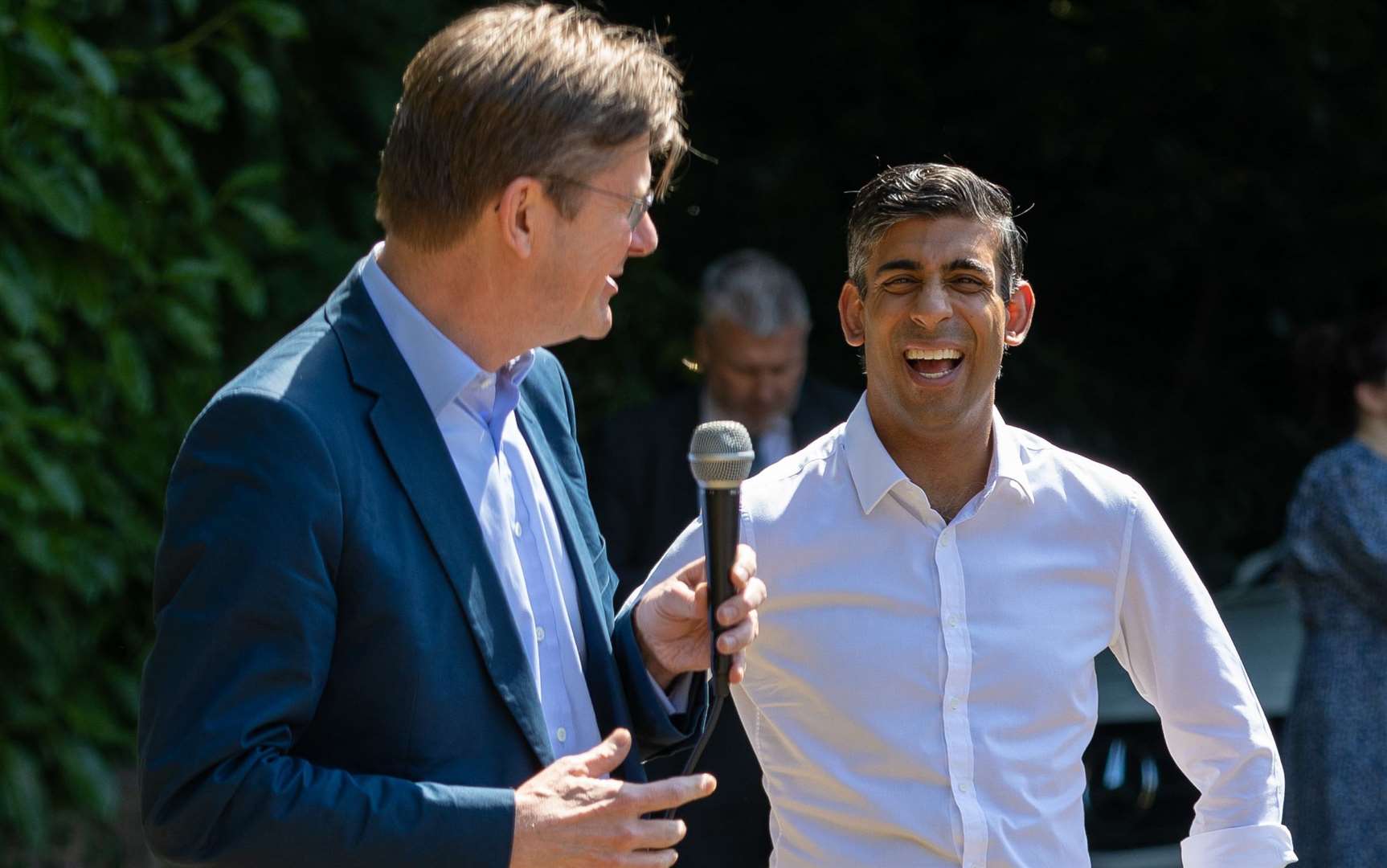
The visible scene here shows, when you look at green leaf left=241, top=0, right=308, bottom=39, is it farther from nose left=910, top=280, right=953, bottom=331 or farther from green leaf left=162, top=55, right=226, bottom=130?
nose left=910, top=280, right=953, bottom=331

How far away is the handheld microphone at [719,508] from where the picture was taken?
201 cm

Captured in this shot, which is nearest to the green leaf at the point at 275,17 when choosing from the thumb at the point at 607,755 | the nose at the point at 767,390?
the nose at the point at 767,390

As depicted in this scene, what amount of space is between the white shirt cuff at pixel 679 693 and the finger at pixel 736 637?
0.85 feet

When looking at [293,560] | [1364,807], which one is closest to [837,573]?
[293,560]

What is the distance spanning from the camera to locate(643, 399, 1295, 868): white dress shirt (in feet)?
7.59

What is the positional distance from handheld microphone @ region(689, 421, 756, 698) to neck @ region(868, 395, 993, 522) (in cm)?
52

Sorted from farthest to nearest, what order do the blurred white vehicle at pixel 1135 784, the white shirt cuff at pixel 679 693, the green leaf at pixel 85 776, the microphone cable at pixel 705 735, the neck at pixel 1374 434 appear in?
the blurred white vehicle at pixel 1135 784 < the neck at pixel 1374 434 < the green leaf at pixel 85 776 < the white shirt cuff at pixel 679 693 < the microphone cable at pixel 705 735

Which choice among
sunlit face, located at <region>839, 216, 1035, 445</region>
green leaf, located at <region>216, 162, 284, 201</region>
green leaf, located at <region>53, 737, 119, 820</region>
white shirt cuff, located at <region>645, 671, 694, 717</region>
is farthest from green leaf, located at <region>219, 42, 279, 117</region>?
white shirt cuff, located at <region>645, 671, 694, 717</region>

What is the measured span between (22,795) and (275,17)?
2134 mm

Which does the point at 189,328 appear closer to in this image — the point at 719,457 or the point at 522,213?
the point at 522,213

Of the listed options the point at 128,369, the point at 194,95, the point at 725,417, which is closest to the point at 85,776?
the point at 128,369

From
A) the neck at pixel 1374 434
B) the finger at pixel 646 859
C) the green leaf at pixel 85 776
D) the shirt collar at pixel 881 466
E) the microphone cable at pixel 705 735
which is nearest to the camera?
the finger at pixel 646 859

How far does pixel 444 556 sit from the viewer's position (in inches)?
74.8

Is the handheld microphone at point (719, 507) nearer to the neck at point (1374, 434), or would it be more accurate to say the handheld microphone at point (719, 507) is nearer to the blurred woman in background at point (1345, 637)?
the blurred woman in background at point (1345, 637)
